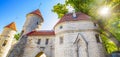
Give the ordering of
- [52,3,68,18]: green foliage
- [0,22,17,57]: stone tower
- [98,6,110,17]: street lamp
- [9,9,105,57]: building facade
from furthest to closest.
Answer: [52,3,68,18]: green foliage, [0,22,17,57]: stone tower, [9,9,105,57]: building facade, [98,6,110,17]: street lamp

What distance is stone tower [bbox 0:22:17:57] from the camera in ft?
84.6

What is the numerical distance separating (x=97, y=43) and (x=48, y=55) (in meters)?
7.73

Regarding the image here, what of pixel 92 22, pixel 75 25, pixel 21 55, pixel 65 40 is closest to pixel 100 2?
pixel 92 22

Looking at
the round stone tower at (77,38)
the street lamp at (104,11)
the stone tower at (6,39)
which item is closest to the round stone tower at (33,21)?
the stone tower at (6,39)

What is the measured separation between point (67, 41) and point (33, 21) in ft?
44.5

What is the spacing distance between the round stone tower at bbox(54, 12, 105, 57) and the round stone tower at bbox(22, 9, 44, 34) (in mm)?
9630

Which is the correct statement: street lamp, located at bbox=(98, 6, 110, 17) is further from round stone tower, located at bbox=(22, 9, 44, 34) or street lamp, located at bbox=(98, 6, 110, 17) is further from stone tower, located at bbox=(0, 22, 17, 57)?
stone tower, located at bbox=(0, 22, 17, 57)

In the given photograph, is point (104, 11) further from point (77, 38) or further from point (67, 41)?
point (67, 41)

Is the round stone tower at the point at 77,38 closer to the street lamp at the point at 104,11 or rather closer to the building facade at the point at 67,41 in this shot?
the building facade at the point at 67,41

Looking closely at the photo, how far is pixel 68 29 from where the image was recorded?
1861cm

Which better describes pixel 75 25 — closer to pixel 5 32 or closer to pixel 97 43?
pixel 97 43

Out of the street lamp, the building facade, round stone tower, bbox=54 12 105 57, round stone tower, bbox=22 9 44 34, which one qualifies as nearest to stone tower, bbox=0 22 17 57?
round stone tower, bbox=22 9 44 34

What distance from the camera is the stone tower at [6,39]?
25797mm

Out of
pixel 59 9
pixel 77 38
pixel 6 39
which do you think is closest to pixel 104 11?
pixel 77 38
